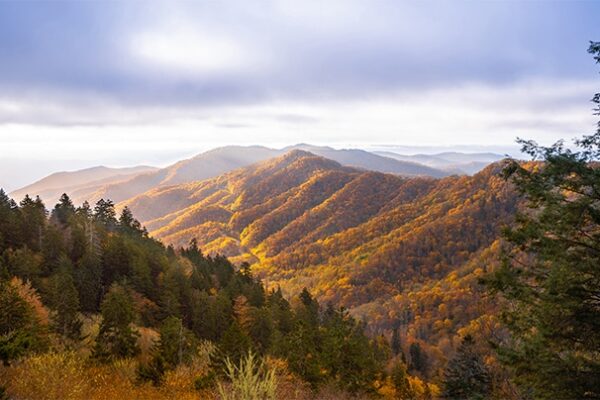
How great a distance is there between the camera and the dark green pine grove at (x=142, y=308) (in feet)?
81.0

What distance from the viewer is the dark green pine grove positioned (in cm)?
2470

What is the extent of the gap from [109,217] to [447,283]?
149 m

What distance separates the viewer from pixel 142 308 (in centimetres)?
5162

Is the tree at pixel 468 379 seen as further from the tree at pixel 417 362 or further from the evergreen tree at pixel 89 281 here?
the tree at pixel 417 362

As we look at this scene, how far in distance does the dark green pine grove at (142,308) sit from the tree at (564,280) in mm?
15456

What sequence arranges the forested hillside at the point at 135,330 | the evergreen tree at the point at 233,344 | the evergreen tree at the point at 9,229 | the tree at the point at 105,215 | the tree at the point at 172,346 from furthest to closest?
the tree at the point at 105,215, the evergreen tree at the point at 9,229, the evergreen tree at the point at 233,344, the tree at the point at 172,346, the forested hillside at the point at 135,330

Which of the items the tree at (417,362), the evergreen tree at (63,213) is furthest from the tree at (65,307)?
the tree at (417,362)

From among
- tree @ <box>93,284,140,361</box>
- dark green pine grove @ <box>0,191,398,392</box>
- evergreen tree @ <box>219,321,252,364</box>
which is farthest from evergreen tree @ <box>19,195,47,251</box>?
evergreen tree @ <box>219,321,252,364</box>

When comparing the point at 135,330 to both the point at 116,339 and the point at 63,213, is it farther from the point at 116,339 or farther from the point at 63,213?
the point at 63,213

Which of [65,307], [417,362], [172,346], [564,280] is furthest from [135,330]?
[417,362]

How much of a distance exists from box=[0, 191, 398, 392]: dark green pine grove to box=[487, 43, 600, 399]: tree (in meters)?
15.5

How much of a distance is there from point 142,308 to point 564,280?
49.0 m

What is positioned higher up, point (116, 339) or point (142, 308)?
point (116, 339)

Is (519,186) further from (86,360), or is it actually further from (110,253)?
(110,253)
